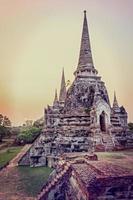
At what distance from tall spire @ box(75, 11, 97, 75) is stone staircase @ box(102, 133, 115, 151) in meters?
3.72

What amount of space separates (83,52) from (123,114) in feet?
11.6

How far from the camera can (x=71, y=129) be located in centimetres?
1225

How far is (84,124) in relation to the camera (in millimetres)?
12492

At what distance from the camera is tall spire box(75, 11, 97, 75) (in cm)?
1421

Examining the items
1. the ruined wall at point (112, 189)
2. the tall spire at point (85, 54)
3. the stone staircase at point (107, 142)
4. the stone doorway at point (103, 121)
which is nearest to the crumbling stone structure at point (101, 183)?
the ruined wall at point (112, 189)

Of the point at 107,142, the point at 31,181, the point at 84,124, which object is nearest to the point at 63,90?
the point at 84,124

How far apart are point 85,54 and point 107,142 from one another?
5050mm

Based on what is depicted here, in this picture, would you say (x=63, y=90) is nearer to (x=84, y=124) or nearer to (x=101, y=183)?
(x=84, y=124)

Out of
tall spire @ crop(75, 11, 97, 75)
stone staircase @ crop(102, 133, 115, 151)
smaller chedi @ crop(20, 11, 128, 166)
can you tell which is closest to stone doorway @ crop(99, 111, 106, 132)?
smaller chedi @ crop(20, 11, 128, 166)

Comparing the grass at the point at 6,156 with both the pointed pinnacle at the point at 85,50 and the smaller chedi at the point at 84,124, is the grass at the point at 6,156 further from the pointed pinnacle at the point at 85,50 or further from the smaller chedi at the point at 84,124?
the pointed pinnacle at the point at 85,50

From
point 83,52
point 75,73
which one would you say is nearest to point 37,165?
point 75,73

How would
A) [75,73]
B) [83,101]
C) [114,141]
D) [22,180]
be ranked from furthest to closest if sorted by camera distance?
[75,73] → [83,101] → [114,141] → [22,180]

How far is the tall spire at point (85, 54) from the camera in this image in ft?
46.6

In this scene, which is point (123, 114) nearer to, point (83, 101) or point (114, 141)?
point (83, 101)
